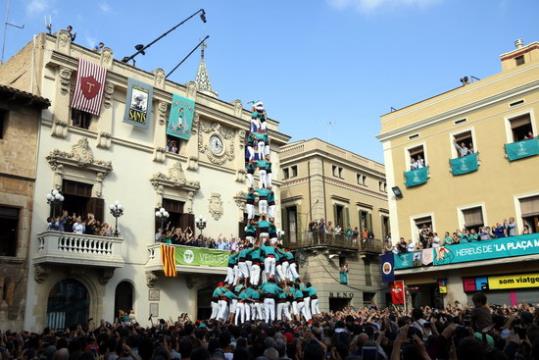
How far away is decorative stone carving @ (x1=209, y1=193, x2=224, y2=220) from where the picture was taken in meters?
27.7

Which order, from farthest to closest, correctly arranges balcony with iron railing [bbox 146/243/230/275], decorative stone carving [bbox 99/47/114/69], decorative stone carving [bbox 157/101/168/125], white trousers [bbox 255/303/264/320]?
1. decorative stone carving [bbox 157/101/168/125]
2. decorative stone carving [bbox 99/47/114/69]
3. balcony with iron railing [bbox 146/243/230/275]
4. white trousers [bbox 255/303/264/320]

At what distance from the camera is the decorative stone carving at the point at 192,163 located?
88.7 ft

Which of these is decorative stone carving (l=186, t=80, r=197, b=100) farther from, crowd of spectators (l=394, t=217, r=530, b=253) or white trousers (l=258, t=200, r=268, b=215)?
crowd of spectators (l=394, t=217, r=530, b=253)

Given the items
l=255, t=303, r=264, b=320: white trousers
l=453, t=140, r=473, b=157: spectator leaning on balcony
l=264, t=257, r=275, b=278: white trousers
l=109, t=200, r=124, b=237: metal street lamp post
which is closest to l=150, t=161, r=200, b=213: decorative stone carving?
l=109, t=200, r=124, b=237: metal street lamp post

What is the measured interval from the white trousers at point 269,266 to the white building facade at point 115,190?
7.15 meters

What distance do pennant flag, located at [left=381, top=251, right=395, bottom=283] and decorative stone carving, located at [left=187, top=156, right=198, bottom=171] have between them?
36.6 feet

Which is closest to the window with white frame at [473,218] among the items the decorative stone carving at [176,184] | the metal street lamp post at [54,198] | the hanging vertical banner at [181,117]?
the decorative stone carving at [176,184]

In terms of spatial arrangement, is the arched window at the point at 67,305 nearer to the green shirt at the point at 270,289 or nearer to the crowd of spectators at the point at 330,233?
the green shirt at the point at 270,289

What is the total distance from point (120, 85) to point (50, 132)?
4.26 metres

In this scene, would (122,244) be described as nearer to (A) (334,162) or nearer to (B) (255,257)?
(B) (255,257)

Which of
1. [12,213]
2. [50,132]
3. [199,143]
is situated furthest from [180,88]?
[12,213]

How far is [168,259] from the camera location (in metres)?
23.3

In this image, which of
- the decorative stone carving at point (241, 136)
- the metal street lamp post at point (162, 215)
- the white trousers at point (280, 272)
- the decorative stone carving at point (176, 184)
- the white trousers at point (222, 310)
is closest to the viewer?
the white trousers at point (222, 310)

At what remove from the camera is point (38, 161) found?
Answer: 2116 cm
